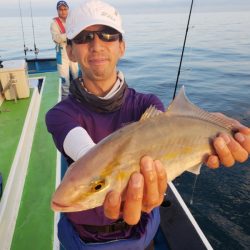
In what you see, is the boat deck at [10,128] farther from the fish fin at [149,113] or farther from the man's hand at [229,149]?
the man's hand at [229,149]

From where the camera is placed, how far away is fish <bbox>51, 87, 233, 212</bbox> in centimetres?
199

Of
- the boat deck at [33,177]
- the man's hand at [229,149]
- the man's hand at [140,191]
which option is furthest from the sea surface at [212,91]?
the man's hand at [140,191]

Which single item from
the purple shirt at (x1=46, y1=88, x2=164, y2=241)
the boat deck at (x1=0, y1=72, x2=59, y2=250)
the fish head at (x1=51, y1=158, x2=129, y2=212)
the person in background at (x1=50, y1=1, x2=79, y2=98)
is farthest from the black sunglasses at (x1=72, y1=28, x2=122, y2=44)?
the person in background at (x1=50, y1=1, x2=79, y2=98)

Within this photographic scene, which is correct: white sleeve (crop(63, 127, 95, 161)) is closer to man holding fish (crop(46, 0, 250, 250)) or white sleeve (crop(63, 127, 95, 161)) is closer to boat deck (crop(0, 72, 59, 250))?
man holding fish (crop(46, 0, 250, 250))

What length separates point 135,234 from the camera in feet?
9.15

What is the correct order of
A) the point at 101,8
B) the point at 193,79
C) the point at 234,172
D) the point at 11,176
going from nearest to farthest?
the point at 101,8, the point at 11,176, the point at 234,172, the point at 193,79

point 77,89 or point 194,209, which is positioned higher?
point 77,89

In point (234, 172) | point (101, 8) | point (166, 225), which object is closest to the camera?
point (101, 8)

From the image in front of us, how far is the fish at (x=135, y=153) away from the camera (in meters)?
1.99

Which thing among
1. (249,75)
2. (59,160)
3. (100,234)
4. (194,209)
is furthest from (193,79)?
(100,234)

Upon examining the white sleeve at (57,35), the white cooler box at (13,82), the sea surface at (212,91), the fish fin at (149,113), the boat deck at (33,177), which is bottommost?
the sea surface at (212,91)

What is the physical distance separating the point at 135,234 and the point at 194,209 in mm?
4455

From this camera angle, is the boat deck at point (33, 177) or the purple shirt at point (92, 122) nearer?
the purple shirt at point (92, 122)

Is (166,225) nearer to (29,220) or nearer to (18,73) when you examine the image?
(29,220)
